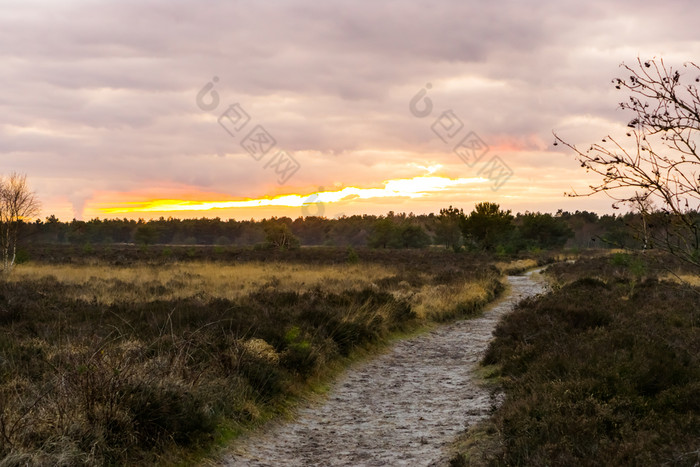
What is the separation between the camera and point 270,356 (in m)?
8.91

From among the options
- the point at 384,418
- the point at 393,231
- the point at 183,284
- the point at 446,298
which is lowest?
the point at 384,418

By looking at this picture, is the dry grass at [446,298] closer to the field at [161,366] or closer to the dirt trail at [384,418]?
the field at [161,366]

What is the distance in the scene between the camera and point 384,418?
310 inches

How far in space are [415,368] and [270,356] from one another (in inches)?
150

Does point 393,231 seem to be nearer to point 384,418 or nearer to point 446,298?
point 446,298

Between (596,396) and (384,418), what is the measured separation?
9.70ft

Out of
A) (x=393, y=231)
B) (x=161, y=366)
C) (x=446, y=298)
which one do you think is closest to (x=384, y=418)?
(x=161, y=366)

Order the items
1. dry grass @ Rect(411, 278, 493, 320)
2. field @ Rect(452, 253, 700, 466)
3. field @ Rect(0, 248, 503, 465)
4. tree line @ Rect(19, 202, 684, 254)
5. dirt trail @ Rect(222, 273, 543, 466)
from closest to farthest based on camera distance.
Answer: field @ Rect(452, 253, 700, 466) < field @ Rect(0, 248, 503, 465) < dirt trail @ Rect(222, 273, 543, 466) < dry grass @ Rect(411, 278, 493, 320) < tree line @ Rect(19, 202, 684, 254)

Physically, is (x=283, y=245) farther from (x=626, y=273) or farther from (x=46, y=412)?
(x=46, y=412)

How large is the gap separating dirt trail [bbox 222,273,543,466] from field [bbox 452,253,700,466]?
60cm

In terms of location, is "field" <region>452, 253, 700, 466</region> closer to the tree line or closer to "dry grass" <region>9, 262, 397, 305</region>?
the tree line

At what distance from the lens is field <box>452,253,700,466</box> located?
4.82 meters

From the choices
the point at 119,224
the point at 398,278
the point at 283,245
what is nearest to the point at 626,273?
the point at 398,278

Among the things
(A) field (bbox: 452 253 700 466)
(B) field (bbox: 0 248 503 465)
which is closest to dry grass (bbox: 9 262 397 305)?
(B) field (bbox: 0 248 503 465)
